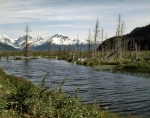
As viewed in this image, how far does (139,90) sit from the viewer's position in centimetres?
3145

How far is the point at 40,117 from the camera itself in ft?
39.4

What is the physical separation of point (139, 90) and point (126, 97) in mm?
5005

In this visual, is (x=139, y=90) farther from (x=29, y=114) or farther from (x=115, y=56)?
(x=115, y=56)

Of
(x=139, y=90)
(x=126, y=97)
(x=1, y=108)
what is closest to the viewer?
(x=1, y=108)

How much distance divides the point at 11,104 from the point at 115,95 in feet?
59.2

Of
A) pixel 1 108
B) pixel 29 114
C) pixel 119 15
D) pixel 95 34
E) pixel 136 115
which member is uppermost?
pixel 119 15

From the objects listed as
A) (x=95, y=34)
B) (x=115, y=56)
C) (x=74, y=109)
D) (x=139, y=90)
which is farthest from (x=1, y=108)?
(x=95, y=34)

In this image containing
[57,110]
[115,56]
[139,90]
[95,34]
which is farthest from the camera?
[95,34]

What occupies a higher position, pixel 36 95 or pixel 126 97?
pixel 36 95

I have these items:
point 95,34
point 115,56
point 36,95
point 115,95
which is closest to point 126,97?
point 115,95

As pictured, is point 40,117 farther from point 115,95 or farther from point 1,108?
point 115,95

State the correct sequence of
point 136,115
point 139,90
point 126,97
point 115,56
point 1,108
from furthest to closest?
point 115,56 → point 139,90 → point 126,97 → point 136,115 → point 1,108

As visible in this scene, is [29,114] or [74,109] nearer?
[74,109]

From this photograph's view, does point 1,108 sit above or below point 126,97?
above
